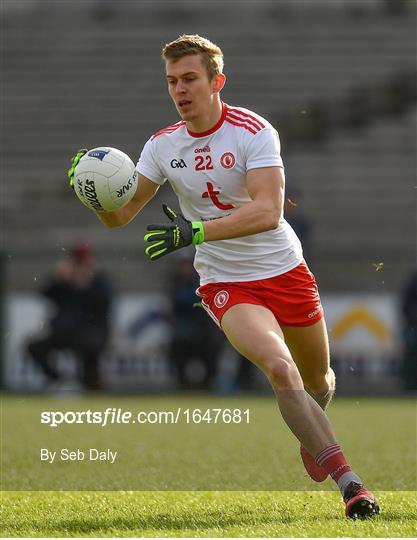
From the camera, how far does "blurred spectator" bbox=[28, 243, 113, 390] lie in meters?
13.0

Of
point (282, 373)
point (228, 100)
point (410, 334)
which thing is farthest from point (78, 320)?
point (282, 373)

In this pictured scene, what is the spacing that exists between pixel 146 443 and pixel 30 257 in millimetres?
7656

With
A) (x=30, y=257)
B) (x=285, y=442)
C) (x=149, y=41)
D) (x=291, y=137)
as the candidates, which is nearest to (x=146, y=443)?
(x=285, y=442)

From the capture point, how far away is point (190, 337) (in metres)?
13.1

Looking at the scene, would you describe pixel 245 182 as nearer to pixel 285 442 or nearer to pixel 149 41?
pixel 285 442

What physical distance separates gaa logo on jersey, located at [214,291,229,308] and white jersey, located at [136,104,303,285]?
0.25 feet

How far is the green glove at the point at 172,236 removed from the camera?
182 inches

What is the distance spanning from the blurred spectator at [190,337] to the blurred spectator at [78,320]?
31.8 inches

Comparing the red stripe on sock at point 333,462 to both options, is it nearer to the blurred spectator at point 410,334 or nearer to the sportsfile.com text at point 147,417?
the sportsfile.com text at point 147,417

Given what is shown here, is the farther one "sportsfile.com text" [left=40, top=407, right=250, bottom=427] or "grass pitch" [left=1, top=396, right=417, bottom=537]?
"sportsfile.com text" [left=40, top=407, right=250, bottom=427]

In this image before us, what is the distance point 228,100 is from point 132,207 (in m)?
14.7

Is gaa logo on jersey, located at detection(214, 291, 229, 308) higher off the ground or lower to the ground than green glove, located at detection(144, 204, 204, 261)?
lower

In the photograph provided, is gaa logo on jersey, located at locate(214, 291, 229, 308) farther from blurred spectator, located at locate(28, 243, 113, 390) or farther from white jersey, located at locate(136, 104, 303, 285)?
blurred spectator, located at locate(28, 243, 113, 390)

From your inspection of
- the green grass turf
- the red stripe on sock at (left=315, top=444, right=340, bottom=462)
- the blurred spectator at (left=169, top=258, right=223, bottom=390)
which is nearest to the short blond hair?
the red stripe on sock at (left=315, top=444, right=340, bottom=462)
